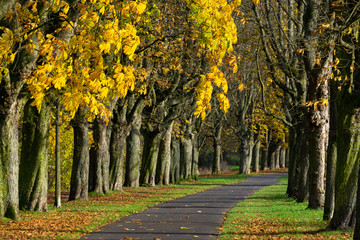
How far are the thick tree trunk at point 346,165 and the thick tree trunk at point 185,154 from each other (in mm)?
26866

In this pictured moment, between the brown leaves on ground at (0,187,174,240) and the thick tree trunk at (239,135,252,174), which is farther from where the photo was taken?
the thick tree trunk at (239,135,252,174)

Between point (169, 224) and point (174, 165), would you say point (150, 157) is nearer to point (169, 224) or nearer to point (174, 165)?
point (174, 165)

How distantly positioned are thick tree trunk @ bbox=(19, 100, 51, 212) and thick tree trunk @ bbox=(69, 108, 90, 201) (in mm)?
4219

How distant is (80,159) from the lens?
67.9ft

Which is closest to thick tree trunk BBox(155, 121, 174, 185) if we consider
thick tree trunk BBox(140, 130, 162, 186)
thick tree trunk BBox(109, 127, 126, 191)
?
thick tree trunk BBox(140, 130, 162, 186)

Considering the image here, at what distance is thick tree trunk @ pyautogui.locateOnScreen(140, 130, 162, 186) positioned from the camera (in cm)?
3184

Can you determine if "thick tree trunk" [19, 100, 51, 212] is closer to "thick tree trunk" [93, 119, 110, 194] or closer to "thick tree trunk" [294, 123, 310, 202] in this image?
"thick tree trunk" [93, 119, 110, 194]

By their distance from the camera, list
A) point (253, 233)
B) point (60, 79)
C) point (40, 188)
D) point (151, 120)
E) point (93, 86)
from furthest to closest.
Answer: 1. point (151, 120)
2. point (40, 188)
3. point (253, 233)
4. point (60, 79)
5. point (93, 86)

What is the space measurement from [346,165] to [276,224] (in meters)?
2.91

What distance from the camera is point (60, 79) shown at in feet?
36.7

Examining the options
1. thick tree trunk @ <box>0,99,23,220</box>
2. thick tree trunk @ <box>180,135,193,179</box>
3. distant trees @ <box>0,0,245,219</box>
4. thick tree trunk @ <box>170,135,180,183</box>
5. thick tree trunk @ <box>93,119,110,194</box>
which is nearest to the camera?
distant trees @ <box>0,0,245,219</box>

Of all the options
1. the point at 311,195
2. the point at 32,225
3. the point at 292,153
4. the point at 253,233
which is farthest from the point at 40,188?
the point at 292,153

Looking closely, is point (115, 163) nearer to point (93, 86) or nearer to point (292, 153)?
point (292, 153)

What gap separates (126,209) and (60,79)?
7.49 meters
